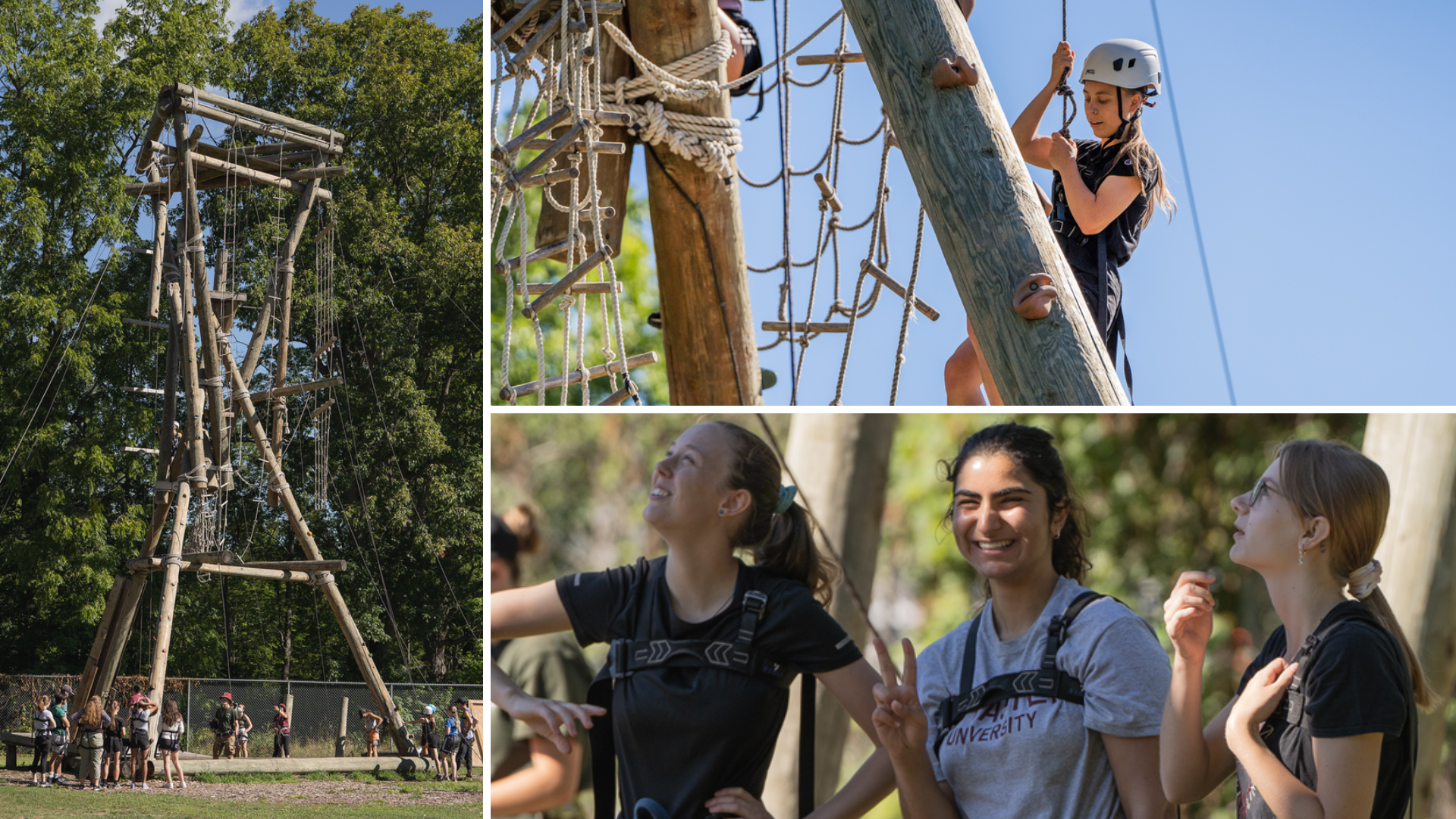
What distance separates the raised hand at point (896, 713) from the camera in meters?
2.27

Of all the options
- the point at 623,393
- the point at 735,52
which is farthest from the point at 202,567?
the point at 623,393

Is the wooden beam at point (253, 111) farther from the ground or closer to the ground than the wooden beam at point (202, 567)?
farther from the ground

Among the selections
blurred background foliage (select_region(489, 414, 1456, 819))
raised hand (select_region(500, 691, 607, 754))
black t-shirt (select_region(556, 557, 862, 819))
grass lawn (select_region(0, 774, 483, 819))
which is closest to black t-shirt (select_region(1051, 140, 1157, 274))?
blurred background foliage (select_region(489, 414, 1456, 819))

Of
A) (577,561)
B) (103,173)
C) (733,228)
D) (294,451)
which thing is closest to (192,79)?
(103,173)

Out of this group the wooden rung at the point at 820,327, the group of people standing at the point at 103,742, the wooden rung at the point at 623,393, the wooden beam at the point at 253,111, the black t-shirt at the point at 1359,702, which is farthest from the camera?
the wooden beam at the point at 253,111

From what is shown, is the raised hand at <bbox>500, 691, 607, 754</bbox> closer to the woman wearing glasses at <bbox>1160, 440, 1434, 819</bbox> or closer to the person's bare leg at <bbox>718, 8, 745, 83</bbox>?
the woman wearing glasses at <bbox>1160, 440, 1434, 819</bbox>

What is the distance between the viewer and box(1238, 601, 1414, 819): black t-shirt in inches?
82.2

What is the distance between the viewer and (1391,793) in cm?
212

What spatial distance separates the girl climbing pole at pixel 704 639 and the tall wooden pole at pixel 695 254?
2.19m

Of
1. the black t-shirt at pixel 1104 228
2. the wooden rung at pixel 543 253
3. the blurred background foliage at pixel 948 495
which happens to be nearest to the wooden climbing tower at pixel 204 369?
the wooden rung at pixel 543 253

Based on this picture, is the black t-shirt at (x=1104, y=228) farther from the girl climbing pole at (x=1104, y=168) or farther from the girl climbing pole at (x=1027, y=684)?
the girl climbing pole at (x=1027, y=684)

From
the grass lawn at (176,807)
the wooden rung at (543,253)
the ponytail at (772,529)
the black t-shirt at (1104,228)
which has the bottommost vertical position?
the grass lawn at (176,807)

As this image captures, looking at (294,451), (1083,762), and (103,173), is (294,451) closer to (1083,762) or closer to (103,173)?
(103,173)

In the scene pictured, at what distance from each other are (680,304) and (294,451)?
19.9 m
